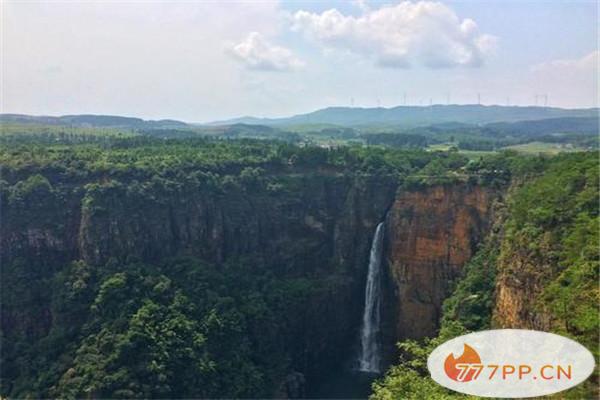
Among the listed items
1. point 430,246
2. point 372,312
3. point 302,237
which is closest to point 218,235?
point 302,237

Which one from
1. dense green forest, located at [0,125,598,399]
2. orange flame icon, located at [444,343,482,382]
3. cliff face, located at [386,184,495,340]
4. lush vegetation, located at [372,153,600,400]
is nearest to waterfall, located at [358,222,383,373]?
dense green forest, located at [0,125,598,399]

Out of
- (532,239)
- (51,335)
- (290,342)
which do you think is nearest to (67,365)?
(51,335)

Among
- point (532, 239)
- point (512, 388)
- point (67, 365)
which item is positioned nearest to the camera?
point (512, 388)

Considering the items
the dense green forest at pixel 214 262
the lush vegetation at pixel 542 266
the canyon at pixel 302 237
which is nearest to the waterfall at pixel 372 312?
the canyon at pixel 302 237

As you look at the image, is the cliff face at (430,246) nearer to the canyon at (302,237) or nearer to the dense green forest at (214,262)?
the canyon at (302,237)

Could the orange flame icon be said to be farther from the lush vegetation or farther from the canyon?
the canyon

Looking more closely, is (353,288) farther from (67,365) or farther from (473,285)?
(67,365)
